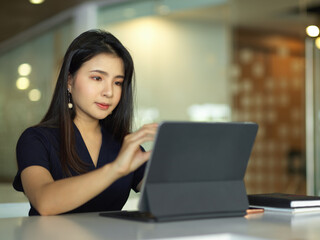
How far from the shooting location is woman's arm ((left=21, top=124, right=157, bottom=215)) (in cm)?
163

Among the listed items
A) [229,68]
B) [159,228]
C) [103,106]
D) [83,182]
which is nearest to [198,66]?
[229,68]

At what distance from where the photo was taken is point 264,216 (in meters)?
1.77

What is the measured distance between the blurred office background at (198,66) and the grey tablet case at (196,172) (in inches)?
87.7

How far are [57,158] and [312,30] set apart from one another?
114 inches

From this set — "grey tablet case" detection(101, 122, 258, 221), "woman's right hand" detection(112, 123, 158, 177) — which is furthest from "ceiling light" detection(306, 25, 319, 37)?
"woman's right hand" detection(112, 123, 158, 177)

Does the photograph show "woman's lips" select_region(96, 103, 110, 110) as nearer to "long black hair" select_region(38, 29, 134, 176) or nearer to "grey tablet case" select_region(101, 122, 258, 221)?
"long black hair" select_region(38, 29, 134, 176)

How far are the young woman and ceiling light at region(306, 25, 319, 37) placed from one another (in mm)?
2375

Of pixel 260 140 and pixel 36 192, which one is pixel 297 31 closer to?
Result: pixel 260 140

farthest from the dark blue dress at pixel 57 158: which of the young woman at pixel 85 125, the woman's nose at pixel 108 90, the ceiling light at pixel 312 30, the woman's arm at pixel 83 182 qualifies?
the ceiling light at pixel 312 30

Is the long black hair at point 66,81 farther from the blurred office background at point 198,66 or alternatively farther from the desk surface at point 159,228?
the blurred office background at point 198,66

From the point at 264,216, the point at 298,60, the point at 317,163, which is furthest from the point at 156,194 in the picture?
the point at 298,60

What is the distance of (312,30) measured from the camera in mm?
4477

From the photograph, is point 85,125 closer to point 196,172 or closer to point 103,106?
point 103,106

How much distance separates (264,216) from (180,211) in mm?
312
